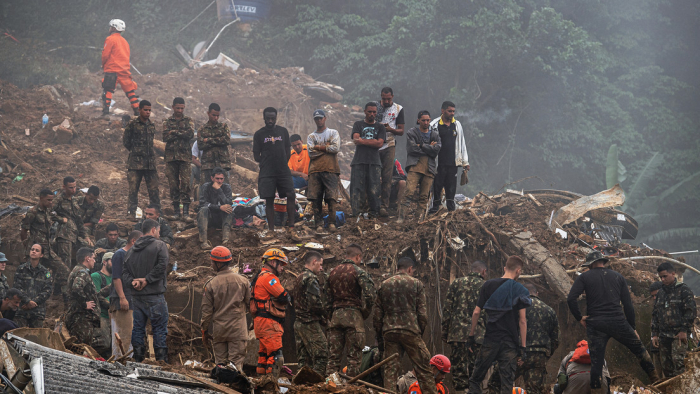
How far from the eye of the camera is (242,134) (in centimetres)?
1681

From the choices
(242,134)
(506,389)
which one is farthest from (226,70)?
(506,389)

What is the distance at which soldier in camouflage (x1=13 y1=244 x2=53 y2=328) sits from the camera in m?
8.05

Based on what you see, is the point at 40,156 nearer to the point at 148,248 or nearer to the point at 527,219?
the point at 148,248

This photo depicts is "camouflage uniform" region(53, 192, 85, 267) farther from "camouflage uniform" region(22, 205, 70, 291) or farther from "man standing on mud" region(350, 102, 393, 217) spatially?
"man standing on mud" region(350, 102, 393, 217)

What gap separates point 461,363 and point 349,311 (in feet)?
5.59

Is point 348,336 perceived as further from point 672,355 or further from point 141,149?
point 141,149

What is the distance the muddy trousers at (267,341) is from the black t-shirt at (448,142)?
4626 mm

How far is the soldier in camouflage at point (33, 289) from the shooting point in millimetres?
8047

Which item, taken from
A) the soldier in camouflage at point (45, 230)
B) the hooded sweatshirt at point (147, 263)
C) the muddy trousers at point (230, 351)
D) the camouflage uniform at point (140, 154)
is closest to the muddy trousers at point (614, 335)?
the muddy trousers at point (230, 351)

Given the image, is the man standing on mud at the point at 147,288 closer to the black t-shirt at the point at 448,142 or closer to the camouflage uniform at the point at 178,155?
the camouflage uniform at the point at 178,155

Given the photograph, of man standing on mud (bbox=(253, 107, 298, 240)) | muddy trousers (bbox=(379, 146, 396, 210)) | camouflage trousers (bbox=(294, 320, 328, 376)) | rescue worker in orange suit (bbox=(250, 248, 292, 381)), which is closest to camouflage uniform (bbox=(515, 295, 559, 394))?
camouflage trousers (bbox=(294, 320, 328, 376))

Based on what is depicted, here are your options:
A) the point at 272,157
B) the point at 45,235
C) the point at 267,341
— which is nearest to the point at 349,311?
the point at 267,341

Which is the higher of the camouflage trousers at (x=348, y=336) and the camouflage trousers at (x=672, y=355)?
the camouflage trousers at (x=348, y=336)

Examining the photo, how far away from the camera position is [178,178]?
10.5 m
